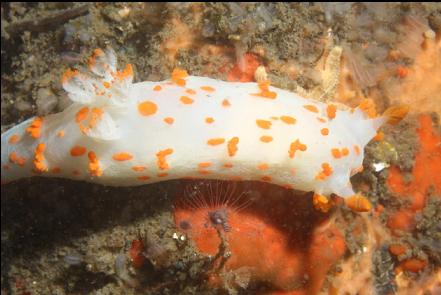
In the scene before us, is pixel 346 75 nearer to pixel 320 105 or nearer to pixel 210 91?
pixel 320 105

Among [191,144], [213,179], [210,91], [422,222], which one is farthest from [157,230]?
[422,222]

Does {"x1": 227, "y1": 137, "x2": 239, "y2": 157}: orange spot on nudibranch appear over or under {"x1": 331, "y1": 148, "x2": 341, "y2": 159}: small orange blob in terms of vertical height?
over

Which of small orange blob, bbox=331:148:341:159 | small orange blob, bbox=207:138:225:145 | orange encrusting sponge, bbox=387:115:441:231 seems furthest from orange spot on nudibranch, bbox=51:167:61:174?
orange encrusting sponge, bbox=387:115:441:231

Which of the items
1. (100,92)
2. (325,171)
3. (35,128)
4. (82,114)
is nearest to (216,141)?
(325,171)

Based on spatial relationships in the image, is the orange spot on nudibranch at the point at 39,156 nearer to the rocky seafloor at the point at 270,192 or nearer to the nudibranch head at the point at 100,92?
the nudibranch head at the point at 100,92

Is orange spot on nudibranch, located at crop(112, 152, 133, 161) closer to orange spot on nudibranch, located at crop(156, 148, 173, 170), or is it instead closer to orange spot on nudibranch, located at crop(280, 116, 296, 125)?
orange spot on nudibranch, located at crop(156, 148, 173, 170)

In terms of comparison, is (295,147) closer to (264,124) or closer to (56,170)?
(264,124)
